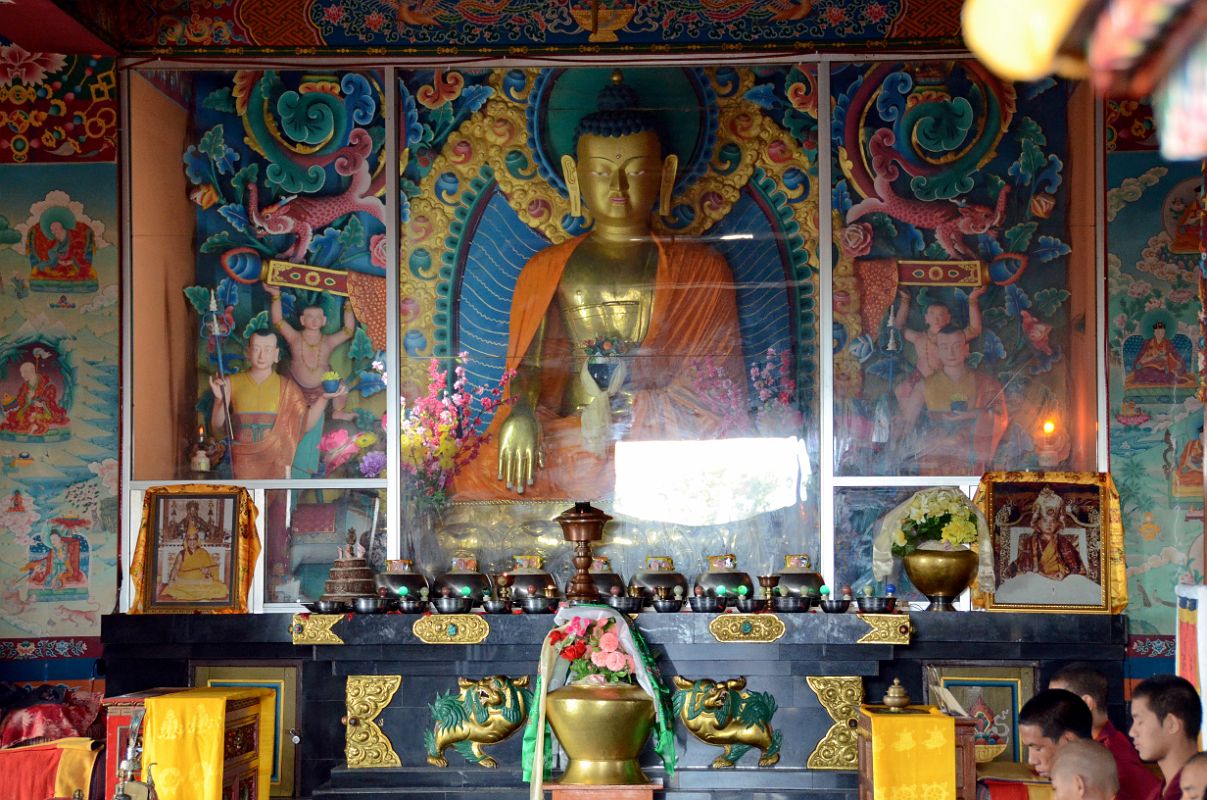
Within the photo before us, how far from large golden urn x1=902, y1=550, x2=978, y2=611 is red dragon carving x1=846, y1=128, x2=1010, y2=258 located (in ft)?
6.70

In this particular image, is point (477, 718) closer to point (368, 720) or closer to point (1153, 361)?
point (368, 720)

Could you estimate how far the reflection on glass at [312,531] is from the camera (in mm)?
7805

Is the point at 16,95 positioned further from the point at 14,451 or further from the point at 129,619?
the point at 129,619

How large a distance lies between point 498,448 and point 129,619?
7.00 ft

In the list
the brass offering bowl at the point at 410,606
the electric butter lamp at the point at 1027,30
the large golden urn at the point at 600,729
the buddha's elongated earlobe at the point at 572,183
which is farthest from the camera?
the buddha's elongated earlobe at the point at 572,183

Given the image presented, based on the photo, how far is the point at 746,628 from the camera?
6.14 m

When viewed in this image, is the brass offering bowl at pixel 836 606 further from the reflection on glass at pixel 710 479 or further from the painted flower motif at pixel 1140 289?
the painted flower motif at pixel 1140 289

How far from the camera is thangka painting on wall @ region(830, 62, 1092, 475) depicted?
7730 millimetres

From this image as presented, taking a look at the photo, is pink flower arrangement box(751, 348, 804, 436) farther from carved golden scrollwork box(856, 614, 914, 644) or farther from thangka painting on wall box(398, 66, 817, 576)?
carved golden scrollwork box(856, 614, 914, 644)

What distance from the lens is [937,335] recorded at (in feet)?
25.6

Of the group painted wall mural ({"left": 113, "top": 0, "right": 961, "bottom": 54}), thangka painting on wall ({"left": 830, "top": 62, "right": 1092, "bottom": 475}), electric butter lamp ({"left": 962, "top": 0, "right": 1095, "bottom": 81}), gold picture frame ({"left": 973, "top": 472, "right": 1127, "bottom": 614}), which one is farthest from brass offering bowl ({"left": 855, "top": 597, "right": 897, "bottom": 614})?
electric butter lamp ({"left": 962, "top": 0, "right": 1095, "bottom": 81})

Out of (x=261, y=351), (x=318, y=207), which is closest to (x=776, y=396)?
(x=318, y=207)

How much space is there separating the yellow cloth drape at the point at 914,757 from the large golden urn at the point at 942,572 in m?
1.32

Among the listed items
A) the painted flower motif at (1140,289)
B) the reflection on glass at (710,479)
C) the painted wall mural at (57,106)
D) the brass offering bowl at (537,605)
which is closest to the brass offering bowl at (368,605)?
the brass offering bowl at (537,605)
